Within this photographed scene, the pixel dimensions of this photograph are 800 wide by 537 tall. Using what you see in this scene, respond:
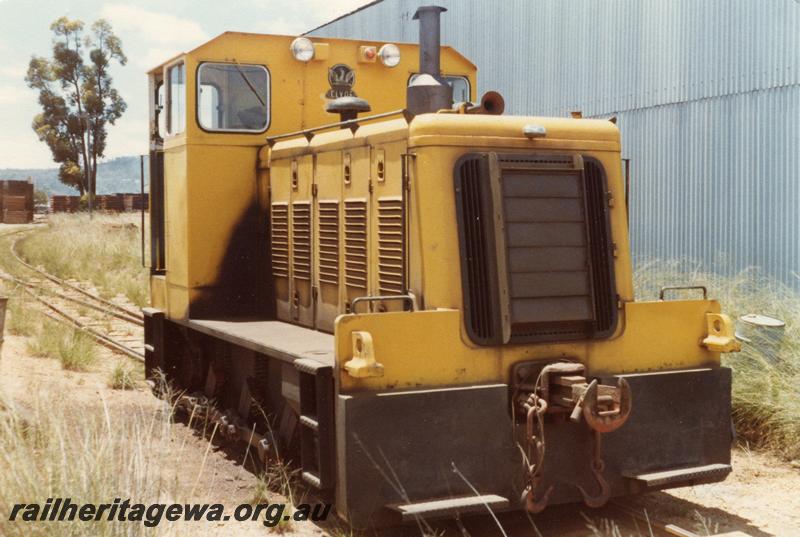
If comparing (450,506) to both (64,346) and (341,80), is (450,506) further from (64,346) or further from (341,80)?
(64,346)

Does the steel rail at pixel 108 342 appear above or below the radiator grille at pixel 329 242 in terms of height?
below

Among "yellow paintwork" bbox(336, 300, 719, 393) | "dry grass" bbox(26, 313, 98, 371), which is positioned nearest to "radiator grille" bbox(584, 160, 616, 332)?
"yellow paintwork" bbox(336, 300, 719, 393)

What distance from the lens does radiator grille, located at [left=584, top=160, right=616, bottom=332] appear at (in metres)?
5.43

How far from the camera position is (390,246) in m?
5.59

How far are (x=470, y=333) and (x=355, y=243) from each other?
1.30 m

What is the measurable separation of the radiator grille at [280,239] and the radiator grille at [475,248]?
2.18m

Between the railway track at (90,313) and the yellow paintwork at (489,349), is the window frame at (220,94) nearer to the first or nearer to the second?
the yellow paintwork at (489,349)

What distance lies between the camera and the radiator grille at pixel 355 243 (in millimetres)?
5945

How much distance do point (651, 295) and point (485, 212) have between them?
605cm

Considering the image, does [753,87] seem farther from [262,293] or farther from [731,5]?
[262,293]

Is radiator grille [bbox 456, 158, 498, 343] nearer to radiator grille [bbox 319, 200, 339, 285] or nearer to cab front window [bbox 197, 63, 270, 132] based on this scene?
radiator grille [bbox 319, 200, 339, 285]

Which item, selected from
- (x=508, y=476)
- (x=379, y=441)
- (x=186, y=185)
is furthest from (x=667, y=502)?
(x=186, y=185)

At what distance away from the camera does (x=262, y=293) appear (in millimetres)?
7512

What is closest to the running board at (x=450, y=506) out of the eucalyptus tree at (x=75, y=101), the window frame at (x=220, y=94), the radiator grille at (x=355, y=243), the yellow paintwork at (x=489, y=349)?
the yellow paintwork at (x=489, y=349)
